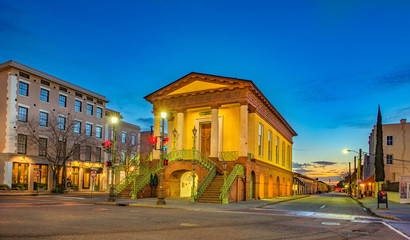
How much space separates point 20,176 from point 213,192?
26333mm

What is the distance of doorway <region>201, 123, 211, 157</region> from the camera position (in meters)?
32.4

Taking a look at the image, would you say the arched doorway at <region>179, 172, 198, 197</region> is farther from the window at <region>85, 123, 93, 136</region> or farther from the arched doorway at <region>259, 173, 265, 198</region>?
the window at <region>85, 123, 93, 136</region>

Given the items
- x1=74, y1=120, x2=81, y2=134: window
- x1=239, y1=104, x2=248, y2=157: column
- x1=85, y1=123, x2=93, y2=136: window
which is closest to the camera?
x1=239, y1=104, x2=248, y2=157: column

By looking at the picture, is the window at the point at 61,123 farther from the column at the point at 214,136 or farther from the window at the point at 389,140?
the window at the point at 389,140

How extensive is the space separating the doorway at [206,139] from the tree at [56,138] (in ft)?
55.4

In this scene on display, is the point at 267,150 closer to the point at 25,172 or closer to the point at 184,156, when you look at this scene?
the point at 184,156

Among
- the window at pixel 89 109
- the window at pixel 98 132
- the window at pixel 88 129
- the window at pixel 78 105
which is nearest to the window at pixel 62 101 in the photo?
the window at pixel 78 105

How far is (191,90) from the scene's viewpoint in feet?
105

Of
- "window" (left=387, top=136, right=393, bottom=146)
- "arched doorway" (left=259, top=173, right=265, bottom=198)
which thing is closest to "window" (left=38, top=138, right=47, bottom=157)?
"arched doorway" (left=259, top=173, right=265, bottom=198)

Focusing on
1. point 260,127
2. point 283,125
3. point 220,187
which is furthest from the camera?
point 283,125

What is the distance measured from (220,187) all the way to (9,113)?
88.9 ft

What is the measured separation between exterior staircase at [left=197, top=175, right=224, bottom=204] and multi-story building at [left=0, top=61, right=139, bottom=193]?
18826mm

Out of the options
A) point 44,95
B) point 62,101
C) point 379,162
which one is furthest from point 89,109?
point 379,162

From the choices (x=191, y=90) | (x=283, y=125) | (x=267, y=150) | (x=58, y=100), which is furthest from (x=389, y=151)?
(x=58, y=100)
